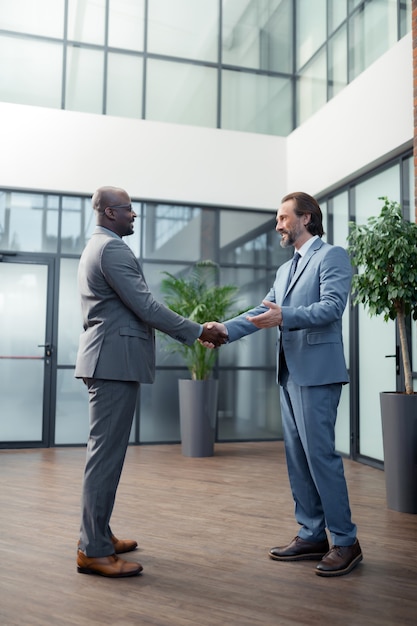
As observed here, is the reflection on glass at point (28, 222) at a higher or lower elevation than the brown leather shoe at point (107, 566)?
higher

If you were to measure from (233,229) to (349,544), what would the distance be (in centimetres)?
457

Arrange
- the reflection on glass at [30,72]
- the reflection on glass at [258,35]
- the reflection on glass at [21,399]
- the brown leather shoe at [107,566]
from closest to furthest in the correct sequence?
the brown leather shoe at [107,566]
the reflection on glass at [21,399]
the reflection on glass at [30,72]
the reflection on glass at [258,35]

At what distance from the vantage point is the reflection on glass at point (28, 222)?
20.0ft

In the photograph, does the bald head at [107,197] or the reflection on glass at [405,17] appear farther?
the reflection on glass at [405,17]

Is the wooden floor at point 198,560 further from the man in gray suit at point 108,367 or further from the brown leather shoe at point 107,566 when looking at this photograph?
the man in gray suit at point 108,367

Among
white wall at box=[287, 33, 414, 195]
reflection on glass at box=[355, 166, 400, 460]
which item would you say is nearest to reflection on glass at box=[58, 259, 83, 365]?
white wall at box=[287, 33, 414, 195]

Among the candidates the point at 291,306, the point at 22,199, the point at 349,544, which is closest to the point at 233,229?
the point at 22,199

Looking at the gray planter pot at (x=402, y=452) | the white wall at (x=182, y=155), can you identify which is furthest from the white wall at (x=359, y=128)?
the gray planter pot at (x=402, y=452)

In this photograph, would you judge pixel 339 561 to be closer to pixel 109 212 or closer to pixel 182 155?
pixel 109 212

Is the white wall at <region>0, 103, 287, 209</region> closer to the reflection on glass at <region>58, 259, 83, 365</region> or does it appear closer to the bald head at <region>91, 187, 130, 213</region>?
the reflection on glass at <region>58, 259, 83, 365</region>

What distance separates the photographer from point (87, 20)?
6.47 metres

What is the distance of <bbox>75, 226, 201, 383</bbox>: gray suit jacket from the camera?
245cm

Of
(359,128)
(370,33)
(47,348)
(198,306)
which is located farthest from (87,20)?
(47,348)

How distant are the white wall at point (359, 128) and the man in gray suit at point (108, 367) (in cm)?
300
